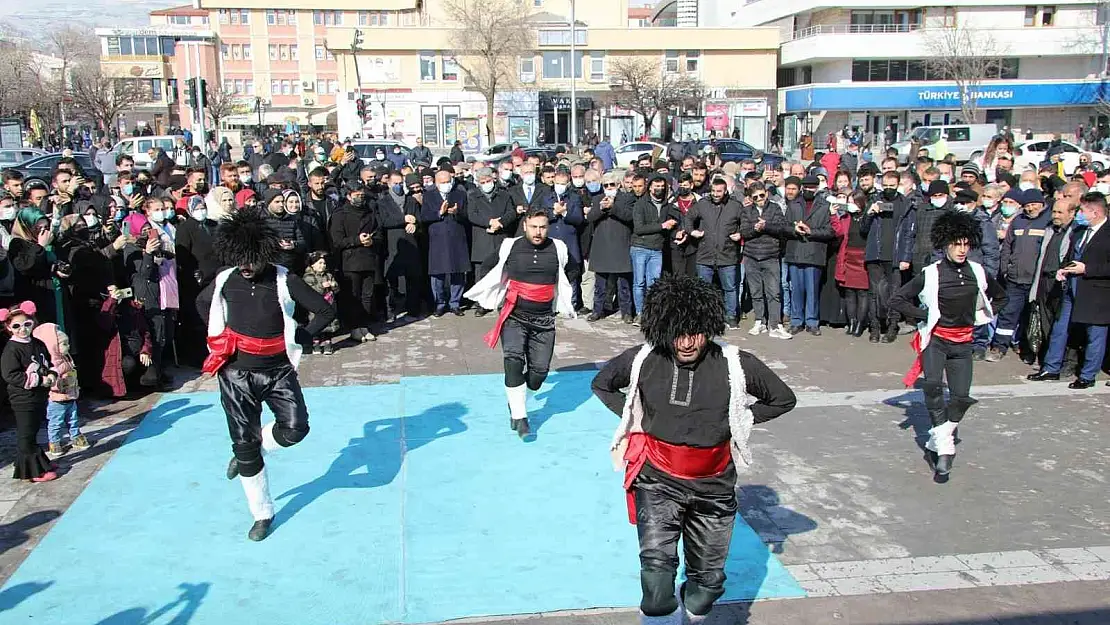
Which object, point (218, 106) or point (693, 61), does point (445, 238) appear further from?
point (218, 106)

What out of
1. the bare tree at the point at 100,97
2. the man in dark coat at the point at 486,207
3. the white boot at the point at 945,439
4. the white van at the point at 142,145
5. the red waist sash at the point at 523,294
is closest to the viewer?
the white boot at the point at 945,439

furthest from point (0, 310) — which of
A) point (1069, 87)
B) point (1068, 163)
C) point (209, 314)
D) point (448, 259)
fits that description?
point (1069, 87)

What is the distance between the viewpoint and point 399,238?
12.2m

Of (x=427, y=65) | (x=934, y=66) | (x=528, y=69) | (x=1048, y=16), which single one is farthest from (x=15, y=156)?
(x=1048, y=16)

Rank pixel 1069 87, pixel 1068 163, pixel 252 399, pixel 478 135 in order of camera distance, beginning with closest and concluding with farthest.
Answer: pixel 252 399 → pixel 1068 163 → pixel 478 135 → pixel 1069 87

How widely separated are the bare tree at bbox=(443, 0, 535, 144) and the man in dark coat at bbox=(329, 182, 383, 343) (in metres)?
42.2

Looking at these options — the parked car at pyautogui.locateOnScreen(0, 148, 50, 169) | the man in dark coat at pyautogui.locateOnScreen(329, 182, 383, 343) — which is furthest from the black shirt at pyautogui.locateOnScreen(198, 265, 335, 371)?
the parked car at pyautogui.locateOnScreen(0, 148, 50, 169)

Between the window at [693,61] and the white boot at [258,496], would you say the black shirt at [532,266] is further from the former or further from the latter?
the window at [693,61]

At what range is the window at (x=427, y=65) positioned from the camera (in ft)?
184

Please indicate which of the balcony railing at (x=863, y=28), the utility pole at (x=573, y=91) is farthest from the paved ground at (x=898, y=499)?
the balcony railing at (x=863, y=28)

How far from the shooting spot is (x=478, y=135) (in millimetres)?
48281

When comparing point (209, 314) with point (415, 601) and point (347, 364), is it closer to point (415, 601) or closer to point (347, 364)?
point (415, 601)

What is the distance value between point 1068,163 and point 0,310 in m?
25.4

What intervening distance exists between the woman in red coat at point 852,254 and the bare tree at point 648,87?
126ft
